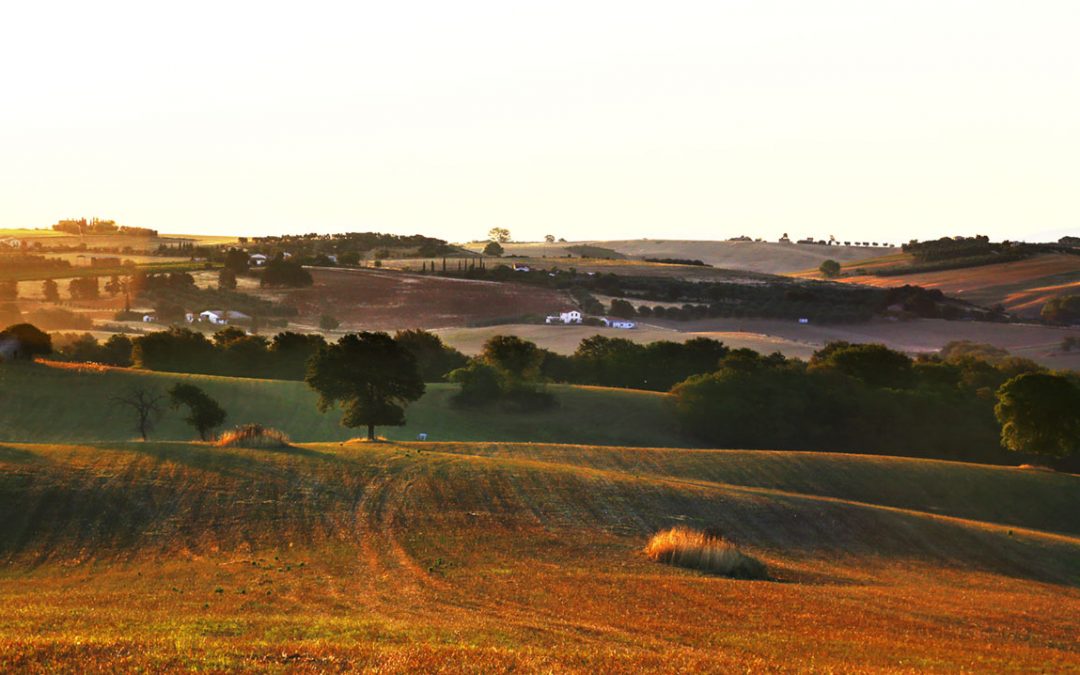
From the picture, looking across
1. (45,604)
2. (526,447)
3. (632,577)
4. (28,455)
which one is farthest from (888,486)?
(45,604)

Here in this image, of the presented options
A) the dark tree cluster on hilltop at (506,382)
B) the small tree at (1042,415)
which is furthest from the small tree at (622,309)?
the small tree at (1042,415)

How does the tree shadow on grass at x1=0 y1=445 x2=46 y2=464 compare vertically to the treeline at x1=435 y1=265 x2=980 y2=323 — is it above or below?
above

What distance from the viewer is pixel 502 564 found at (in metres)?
36.2

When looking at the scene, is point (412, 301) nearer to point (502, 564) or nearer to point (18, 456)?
point (18, 456)

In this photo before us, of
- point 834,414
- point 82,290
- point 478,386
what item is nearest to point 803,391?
point 834,414

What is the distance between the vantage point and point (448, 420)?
86375mm

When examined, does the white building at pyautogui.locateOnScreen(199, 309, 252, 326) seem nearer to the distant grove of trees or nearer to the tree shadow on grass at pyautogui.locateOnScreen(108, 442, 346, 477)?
the distant grove of trees

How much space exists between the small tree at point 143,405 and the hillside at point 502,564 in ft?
70.7

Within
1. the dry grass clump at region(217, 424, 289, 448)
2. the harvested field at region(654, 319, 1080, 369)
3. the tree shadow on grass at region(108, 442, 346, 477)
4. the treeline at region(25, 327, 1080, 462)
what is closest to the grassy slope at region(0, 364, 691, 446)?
the treeline at region(25, 327, 1080, 462)

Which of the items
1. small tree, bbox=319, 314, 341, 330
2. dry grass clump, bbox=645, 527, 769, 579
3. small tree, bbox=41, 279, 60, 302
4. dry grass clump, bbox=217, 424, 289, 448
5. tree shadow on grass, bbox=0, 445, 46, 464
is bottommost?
small tree, bbox=319, 314, 341, 330

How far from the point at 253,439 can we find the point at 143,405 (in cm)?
2395

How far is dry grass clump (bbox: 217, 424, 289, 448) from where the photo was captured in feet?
178

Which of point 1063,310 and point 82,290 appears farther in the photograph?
point 82,290

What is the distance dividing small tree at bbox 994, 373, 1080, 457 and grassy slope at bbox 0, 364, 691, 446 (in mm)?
23042
